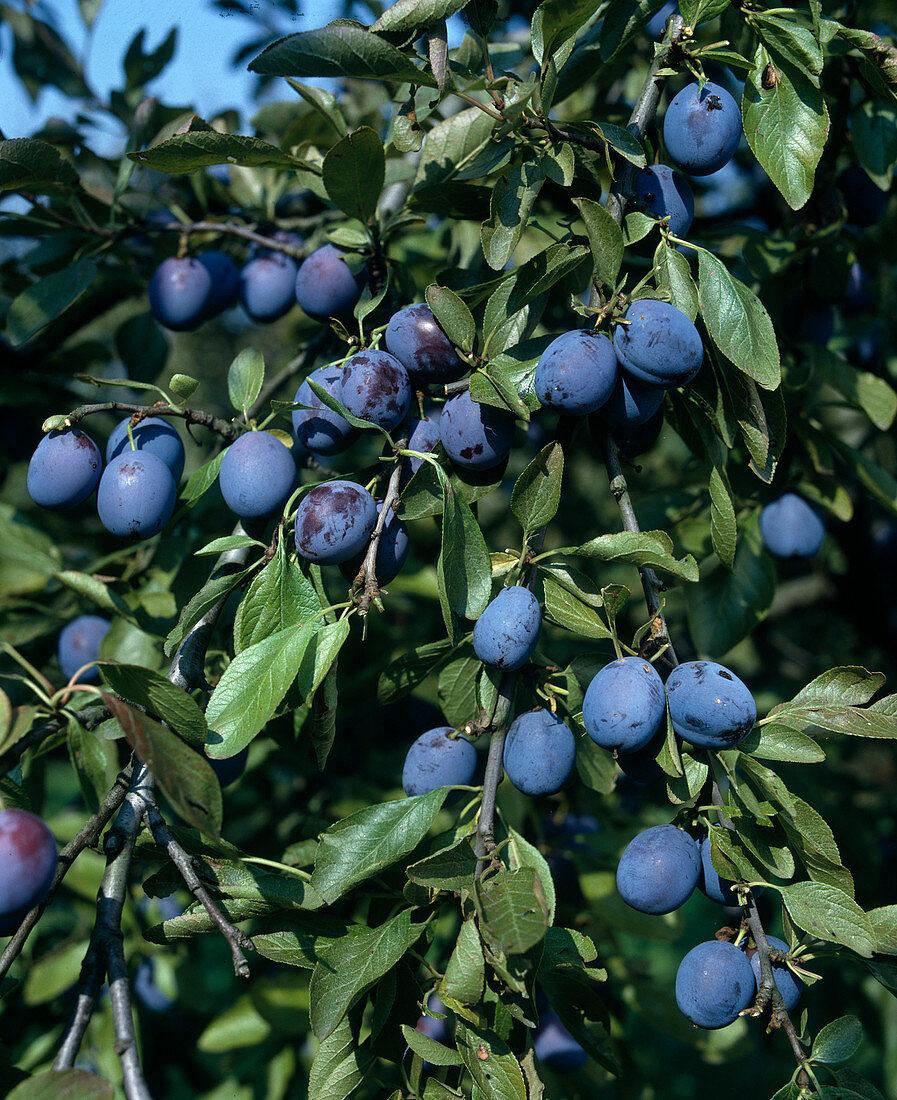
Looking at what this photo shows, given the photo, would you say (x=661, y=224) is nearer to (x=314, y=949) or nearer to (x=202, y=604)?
(x=202, y=604)

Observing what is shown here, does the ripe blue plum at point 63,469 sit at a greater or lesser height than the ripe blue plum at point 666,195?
→ lesser

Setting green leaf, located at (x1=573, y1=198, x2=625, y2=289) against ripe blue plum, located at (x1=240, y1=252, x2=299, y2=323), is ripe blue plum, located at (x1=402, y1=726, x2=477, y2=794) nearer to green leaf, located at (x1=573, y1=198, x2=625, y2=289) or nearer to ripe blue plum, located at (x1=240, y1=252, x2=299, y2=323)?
green leaf, located at (x1=573, y1=198, x2=625, y2=289)

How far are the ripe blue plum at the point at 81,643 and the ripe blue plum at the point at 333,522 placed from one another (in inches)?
26.6

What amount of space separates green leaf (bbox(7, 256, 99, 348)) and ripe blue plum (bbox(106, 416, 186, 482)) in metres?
0.33

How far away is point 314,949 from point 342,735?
1.14 meters

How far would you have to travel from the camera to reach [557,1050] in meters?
1.46

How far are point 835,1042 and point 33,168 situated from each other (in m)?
1.43

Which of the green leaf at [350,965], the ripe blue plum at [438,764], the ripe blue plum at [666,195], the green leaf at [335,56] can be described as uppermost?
the green leaf at [335,56]

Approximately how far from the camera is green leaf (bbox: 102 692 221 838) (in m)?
0.68

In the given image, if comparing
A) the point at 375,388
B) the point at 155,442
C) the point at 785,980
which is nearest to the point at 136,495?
the point at 155,442

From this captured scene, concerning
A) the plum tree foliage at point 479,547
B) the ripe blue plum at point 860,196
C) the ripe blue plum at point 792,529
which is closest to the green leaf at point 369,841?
the plum tree foliage at point 479,547

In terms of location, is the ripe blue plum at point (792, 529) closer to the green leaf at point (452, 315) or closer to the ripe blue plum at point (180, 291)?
the green leaf at point (452, 315)

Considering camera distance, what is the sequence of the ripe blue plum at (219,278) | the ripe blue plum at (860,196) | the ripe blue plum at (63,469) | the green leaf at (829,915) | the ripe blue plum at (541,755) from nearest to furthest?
the green leaf at (829,915)
the ripe blue plum at (541,755)
the ripe blue plum at (63,469)
the ripe blue plum at (860,196)
the ripe blue plum at (219,278)

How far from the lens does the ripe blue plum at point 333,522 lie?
0.86 meters
